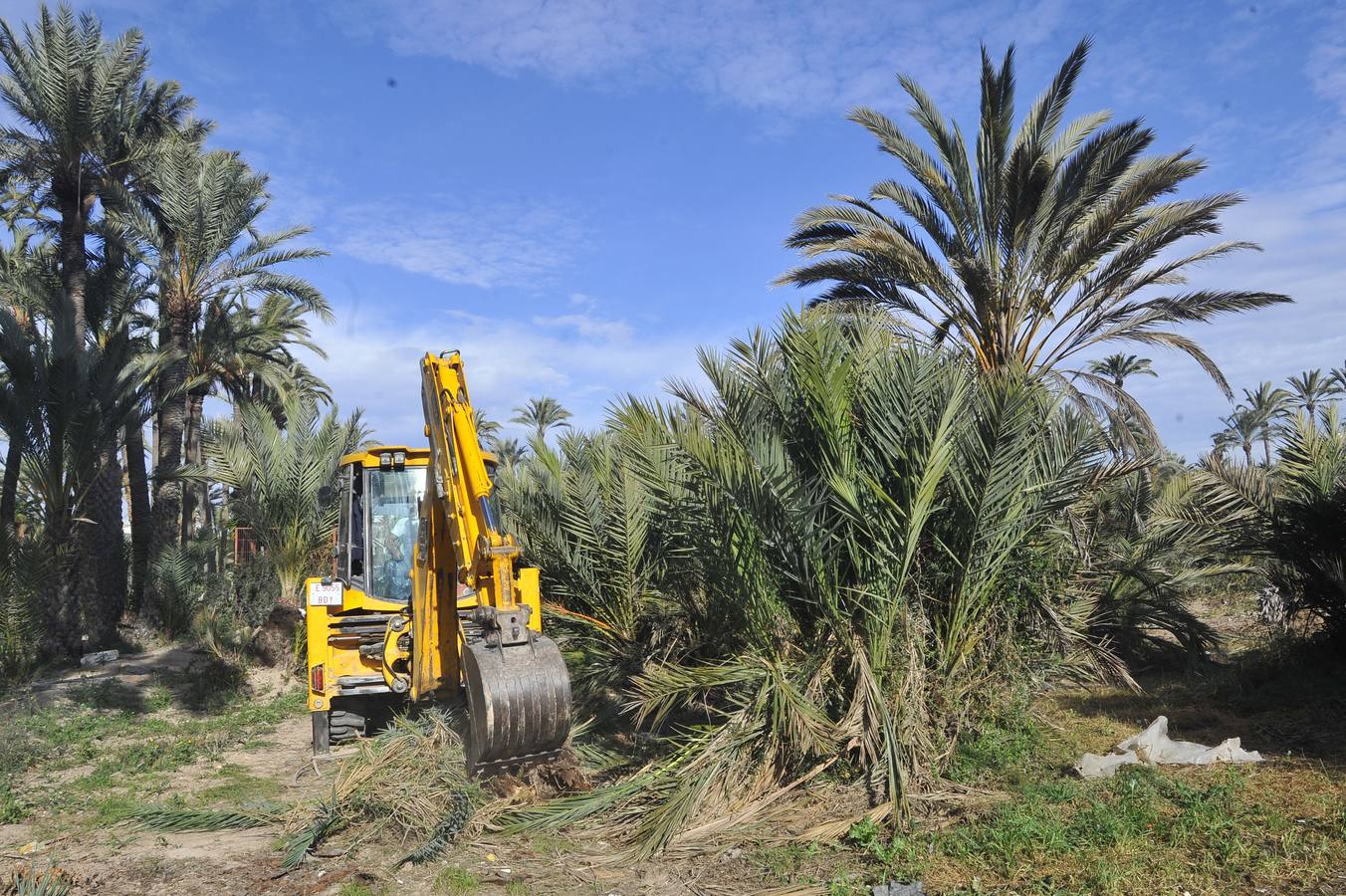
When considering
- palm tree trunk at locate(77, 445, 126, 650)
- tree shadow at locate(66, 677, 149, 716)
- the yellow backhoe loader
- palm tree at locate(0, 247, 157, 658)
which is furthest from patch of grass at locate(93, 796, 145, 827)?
palm tree trunk at locate(77, 445, 126, 650)

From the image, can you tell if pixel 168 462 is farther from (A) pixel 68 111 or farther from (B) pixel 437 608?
(B) pixel 437 608

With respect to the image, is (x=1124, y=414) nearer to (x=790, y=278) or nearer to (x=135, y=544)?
(x=790, y=278)

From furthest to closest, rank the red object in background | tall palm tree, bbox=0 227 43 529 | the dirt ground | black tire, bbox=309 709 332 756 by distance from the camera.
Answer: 1. the red object in background
2. tall palm tree, bbox=0 227 43 529
3. black tire, bbox=309 709 332 756
4. the dirt ground

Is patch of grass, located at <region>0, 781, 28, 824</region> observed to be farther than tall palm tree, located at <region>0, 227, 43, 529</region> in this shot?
No

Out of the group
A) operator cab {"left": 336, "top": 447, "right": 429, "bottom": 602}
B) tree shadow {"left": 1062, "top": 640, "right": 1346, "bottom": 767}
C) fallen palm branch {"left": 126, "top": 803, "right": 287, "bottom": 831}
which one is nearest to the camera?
fallen palm branch {"left": 126, "top": 803, "right": 287, "bottom": 831}

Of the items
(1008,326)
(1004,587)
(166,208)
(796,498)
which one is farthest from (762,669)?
(166,208)

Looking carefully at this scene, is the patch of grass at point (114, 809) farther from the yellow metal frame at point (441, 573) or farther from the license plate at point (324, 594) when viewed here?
the license plate at point (324, 594)

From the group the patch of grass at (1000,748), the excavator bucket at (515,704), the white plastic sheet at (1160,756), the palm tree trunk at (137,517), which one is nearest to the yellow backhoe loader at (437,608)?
the excavator bucket at (515,704)

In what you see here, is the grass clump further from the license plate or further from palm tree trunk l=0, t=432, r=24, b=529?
palm tree trunk l=0, t=432, r=24, b=529

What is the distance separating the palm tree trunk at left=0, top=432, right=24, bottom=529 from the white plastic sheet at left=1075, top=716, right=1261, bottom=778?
13.7 m

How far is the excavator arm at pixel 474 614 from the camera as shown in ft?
20.2

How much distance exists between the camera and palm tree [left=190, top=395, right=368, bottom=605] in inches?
635

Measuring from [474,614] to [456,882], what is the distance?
174 cm

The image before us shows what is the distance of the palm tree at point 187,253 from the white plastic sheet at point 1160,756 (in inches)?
650
